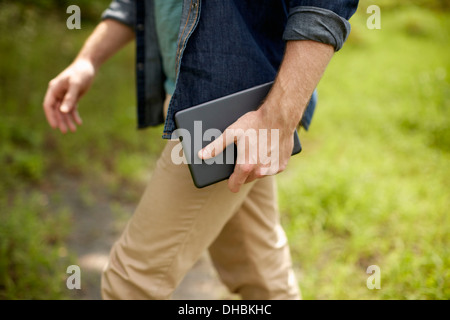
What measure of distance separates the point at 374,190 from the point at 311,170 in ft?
1.59

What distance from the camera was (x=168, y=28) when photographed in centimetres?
128

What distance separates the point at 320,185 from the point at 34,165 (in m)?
2.11

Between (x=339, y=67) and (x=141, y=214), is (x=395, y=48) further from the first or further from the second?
(x=141, y=214)

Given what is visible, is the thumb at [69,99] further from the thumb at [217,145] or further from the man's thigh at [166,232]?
the thumb at [217,145]

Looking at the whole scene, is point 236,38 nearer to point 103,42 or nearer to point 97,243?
point 103,42

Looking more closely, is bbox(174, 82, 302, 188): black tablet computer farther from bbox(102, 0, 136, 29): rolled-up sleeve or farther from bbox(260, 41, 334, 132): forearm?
bbox(102, 0, 136, 29): rolled-up sleeve

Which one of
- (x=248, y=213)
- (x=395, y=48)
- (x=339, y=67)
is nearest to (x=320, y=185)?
(x=248, y=213)

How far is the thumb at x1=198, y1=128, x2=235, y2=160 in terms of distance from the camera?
3.29 ft

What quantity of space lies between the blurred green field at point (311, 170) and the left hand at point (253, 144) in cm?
118

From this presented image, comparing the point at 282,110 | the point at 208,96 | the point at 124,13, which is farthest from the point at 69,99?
the point at 282,110

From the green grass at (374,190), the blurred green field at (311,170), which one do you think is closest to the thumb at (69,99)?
the blurred green field at (311,170)

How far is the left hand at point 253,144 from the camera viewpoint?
3.26 feet
